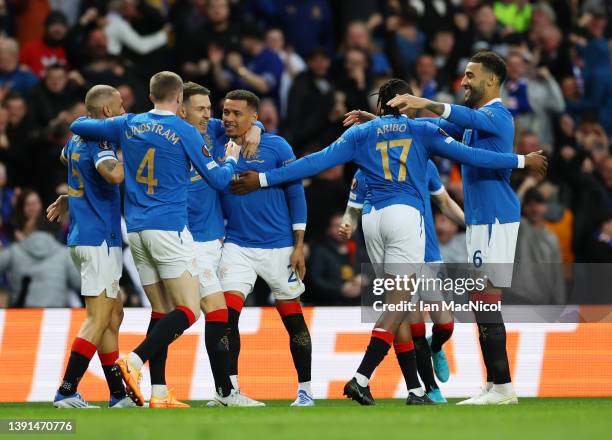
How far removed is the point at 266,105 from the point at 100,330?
250 inches

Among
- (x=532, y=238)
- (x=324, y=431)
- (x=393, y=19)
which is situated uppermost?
(x=393, y=19)

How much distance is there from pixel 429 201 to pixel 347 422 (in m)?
3.05

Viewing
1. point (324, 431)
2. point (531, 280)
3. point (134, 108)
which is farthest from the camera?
point (134, 108)

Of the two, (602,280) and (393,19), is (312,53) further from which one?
(602,280)

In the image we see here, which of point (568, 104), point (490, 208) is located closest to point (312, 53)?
point (568, 104)

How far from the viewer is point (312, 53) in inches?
688

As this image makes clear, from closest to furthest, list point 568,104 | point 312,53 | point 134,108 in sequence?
point 134,108, point 312,53, point 568,104

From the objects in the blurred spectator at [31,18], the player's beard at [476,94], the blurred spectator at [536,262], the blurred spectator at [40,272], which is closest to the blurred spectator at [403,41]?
the blurred spectator at [536,262]

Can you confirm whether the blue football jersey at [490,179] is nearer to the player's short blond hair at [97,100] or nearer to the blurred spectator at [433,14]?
the player's short blond hair at [97,100]

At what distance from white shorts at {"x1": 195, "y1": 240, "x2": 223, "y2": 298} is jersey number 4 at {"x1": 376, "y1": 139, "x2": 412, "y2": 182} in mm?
1617

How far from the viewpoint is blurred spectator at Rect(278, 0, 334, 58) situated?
18.6 meters

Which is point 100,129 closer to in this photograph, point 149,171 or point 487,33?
point 149,171

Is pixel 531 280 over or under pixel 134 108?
under

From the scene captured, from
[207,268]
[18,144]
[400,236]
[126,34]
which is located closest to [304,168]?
[400,236]
